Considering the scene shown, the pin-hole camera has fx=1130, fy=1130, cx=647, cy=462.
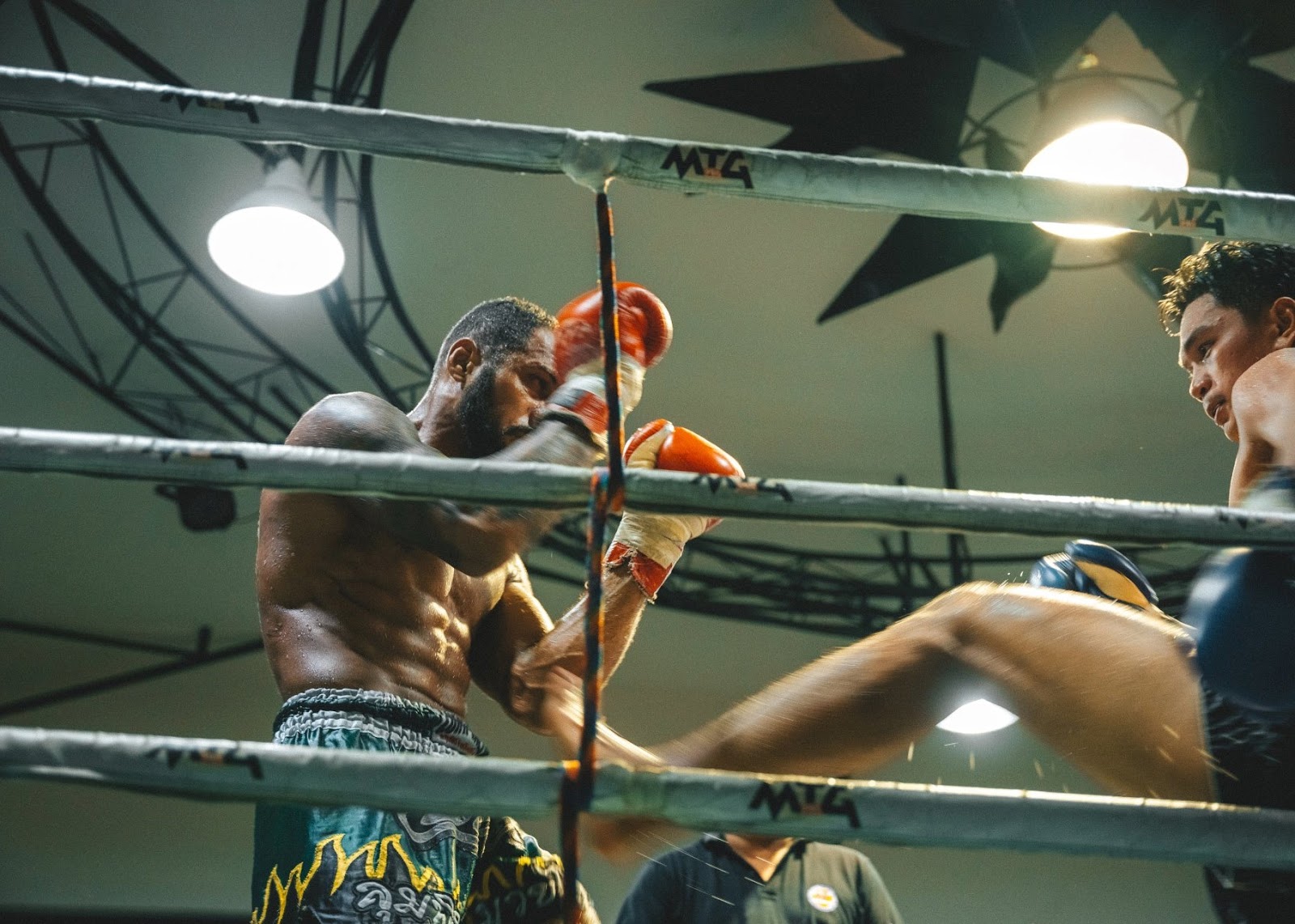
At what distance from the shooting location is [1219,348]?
1637mm

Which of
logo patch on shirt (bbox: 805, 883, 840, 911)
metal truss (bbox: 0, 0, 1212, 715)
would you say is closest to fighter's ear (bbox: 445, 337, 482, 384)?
logo patch on shirt (bbox: 805, 883, 840, 911)

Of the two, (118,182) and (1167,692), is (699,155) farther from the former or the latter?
(118,182)

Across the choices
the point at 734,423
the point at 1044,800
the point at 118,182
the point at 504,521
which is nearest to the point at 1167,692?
the point at 1044,800

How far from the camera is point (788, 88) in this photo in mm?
3867

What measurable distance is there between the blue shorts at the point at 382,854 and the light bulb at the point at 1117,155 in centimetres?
247

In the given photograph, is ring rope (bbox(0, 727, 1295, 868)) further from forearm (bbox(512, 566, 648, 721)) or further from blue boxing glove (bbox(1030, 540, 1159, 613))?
forearm (bbox(512, 566, 648, 721))

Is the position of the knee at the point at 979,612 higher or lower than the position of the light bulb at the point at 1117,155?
lower

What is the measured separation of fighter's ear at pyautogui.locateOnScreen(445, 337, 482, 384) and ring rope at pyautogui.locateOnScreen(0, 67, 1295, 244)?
1.12 meters

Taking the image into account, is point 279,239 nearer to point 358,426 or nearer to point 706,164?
point 358,426

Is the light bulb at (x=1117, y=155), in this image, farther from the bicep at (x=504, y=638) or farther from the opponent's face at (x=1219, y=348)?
the bicep at (x=504, y=638)

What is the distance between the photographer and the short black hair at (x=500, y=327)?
199cm

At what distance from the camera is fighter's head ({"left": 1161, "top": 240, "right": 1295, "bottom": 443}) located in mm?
1608

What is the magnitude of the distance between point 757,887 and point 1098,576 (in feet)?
3.81

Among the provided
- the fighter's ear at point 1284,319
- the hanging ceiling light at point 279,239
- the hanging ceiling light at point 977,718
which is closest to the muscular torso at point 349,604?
the fighter's ear at point 1284,319
